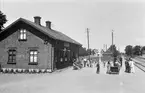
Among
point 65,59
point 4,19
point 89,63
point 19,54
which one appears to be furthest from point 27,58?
point 4,19

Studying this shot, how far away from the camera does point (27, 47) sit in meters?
20.5

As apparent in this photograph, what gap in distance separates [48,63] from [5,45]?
6178 millimetres

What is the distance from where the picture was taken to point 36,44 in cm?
2025

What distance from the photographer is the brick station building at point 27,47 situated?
19.9 metres

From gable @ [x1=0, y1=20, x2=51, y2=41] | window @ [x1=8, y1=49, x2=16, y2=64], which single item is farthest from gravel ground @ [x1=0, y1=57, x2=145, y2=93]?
gable @ [x1=0, y1=20, x2=51, y2=41]

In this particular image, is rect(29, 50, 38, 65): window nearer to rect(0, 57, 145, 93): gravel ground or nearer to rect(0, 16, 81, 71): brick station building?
rect(0, 16, 81, 71): brick station building

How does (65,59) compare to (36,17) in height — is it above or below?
below

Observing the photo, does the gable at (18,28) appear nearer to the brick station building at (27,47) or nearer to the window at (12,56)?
the brick station building at (27,47)

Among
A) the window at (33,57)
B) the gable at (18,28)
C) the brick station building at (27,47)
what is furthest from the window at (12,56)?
the window at (33,57)

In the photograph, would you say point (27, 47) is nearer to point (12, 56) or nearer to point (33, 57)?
point (33, 57)

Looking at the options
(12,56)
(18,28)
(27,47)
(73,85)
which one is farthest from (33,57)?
(73,85)

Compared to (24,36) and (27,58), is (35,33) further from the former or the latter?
(27,58)

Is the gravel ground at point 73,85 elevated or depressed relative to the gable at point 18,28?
depressed

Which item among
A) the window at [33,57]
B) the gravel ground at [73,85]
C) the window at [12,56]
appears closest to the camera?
the gravel ground at [73,85]
